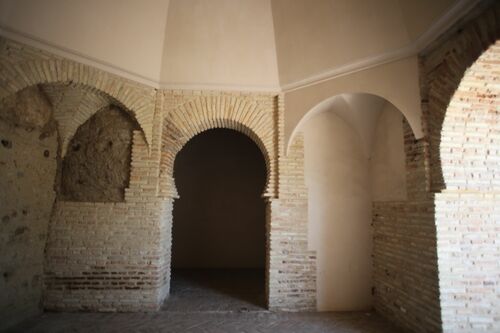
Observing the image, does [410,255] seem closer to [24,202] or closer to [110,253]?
[110,253]

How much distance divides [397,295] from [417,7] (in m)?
4.02

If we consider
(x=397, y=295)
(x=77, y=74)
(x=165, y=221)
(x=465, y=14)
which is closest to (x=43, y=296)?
(x=165, y=221)

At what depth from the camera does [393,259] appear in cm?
487

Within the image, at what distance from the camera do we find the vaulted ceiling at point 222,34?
4.18 metres

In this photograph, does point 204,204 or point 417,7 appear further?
point 204,204

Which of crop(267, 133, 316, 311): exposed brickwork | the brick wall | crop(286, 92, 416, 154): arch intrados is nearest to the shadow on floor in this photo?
crop(267, 133, 316, 311): exposed brickwork

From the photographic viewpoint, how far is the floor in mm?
4484

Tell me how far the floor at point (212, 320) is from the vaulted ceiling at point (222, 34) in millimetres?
3867

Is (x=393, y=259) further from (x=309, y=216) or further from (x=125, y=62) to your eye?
(x=125, y=62)

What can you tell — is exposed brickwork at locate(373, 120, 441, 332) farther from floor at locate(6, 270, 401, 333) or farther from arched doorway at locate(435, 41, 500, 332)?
floor at locate(6, 270, 401, 333)

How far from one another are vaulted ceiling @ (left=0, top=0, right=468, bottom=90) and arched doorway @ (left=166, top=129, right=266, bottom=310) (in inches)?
140

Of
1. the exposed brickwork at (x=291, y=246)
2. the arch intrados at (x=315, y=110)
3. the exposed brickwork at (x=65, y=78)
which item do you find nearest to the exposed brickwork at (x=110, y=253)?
the exposed brickwork at (x=65, y=78)

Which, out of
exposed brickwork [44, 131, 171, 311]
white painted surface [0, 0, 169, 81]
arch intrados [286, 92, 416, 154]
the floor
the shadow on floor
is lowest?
the floor

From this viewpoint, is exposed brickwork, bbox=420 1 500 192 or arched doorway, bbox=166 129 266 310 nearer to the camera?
exposed brickwork, bbox=420 1 500 192
